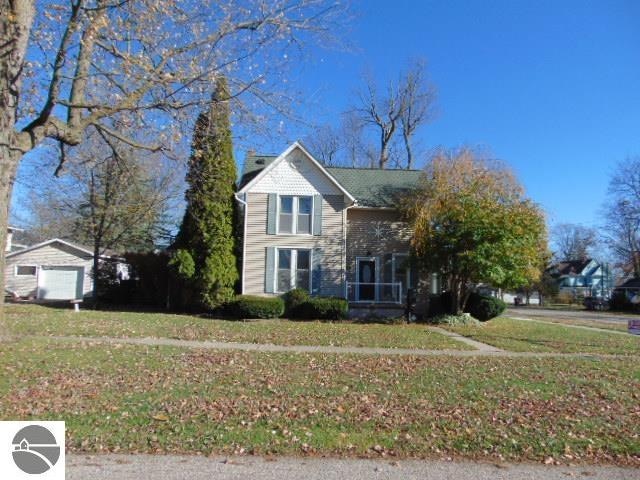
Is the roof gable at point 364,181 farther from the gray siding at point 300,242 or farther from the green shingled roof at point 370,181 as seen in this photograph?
the gray siding at point 300,242

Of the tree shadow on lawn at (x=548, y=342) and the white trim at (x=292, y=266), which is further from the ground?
the white trim at (x=292, y=266)

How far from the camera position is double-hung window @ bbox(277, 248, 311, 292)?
21.7 meters

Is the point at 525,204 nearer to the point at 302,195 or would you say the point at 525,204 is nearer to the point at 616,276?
the point at 302,195

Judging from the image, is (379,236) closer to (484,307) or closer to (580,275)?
(484,307)

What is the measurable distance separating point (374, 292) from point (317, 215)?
13.9 ft

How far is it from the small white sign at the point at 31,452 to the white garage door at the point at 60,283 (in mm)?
28825

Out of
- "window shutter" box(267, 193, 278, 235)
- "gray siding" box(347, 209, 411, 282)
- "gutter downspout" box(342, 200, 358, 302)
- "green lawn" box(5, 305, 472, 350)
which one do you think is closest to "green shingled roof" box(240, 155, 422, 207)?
"gray siding" box(347, 209, 411, 282)

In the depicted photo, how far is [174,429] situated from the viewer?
537cm

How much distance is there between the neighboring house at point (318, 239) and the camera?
21708 mm

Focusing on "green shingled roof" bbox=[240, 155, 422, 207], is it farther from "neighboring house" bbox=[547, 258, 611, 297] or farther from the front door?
"neighboring house" bbox=[547, 258, 611, 297]

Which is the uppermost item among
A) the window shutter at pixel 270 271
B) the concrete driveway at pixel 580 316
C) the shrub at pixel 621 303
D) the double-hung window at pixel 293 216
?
the double-hung window at pixel 293 216

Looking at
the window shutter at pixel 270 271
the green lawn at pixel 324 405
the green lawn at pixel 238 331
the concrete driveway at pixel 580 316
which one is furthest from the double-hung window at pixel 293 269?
the concrete driveway at pixel 580 316

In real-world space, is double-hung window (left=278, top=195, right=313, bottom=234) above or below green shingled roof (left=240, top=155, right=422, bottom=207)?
below

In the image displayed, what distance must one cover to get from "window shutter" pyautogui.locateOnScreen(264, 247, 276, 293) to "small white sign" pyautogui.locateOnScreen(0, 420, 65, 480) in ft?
56.5
